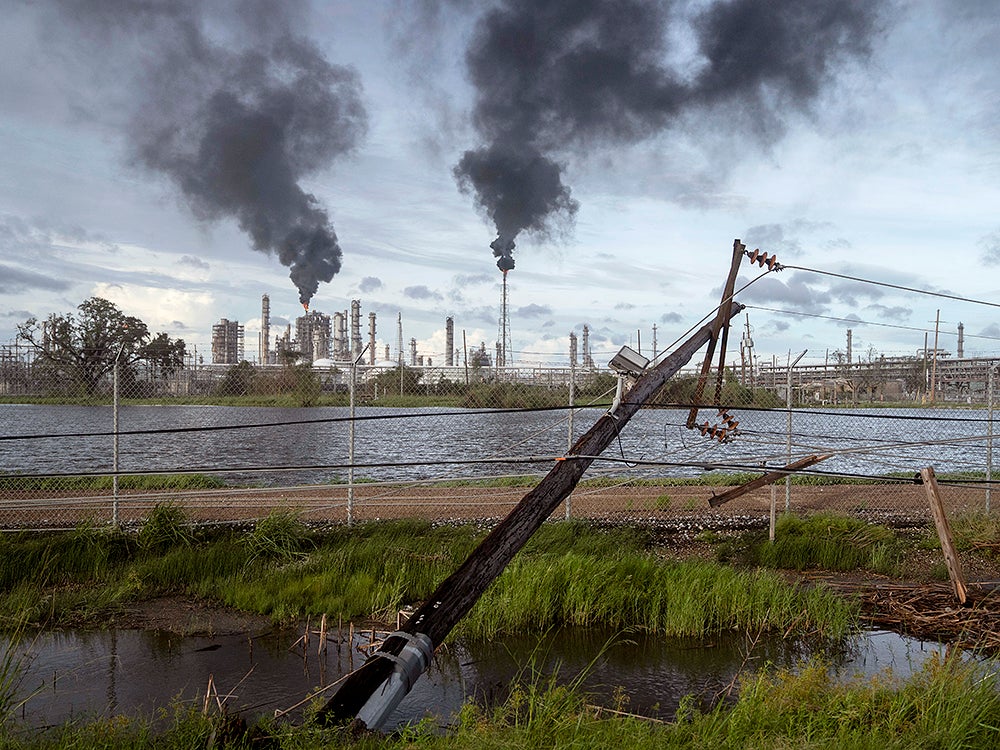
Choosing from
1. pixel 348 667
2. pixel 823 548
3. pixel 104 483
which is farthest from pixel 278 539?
pixel 823 548

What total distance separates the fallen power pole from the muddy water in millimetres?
780

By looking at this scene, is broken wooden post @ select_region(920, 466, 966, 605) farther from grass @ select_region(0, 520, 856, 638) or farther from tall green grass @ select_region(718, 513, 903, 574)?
tall green grass @ select_region(718, 513, 903, 574)

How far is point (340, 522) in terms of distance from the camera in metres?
10.5

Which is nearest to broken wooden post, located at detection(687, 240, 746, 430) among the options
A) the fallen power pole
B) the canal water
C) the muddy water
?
the fallen power pole

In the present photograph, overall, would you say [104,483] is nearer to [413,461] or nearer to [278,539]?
[413,461]

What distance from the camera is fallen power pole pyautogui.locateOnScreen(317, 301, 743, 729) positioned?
4.41 metres

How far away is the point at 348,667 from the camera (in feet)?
20.1

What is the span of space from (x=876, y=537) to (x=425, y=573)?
6.02 meters

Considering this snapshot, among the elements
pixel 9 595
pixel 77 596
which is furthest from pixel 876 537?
pixel 9 595

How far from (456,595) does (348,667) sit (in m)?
1.72

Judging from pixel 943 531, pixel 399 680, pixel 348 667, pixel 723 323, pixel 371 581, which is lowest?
pixel 348 667

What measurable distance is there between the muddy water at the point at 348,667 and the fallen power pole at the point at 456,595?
78 centimetres

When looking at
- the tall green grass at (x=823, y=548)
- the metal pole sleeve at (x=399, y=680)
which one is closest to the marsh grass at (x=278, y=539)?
the metal pole sleeve at (x=399, y=680)

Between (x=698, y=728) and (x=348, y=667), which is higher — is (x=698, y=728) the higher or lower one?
the higher one
